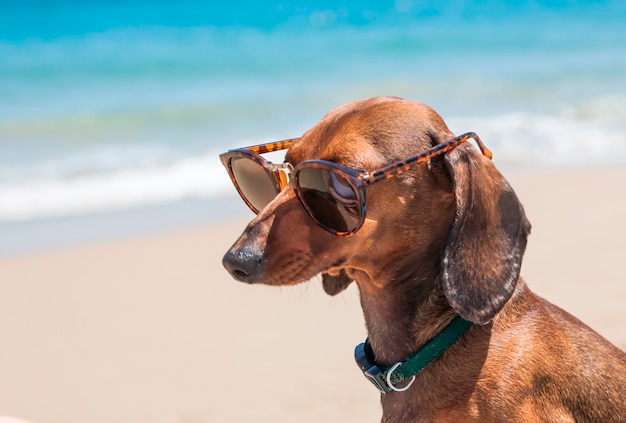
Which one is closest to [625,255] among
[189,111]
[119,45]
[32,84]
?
[189,111]

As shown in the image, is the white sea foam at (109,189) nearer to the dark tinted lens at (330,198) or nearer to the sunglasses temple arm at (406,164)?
the dark tinted lens at (330,198)

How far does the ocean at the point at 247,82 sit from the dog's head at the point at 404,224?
6.05 m

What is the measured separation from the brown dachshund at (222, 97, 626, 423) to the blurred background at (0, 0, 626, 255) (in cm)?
514

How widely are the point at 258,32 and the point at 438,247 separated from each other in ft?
66.8

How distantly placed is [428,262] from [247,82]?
14299mm

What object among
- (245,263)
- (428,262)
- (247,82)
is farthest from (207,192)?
(247,82)

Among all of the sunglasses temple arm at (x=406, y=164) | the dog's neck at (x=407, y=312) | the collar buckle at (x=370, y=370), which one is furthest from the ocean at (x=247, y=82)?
the sunglasses temple arm at (x=406, y=164)

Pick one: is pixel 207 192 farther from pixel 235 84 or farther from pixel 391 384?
pixel 235 84

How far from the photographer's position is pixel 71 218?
26.2 feet

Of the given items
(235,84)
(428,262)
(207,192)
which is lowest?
(428,262)

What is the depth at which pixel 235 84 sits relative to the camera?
53.6 feet

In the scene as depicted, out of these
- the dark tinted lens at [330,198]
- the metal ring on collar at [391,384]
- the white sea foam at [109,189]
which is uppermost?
the white sea foam at [109,189]

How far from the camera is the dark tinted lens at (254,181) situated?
275cm

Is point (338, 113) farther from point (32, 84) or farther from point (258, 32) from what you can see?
point (258, 32)
